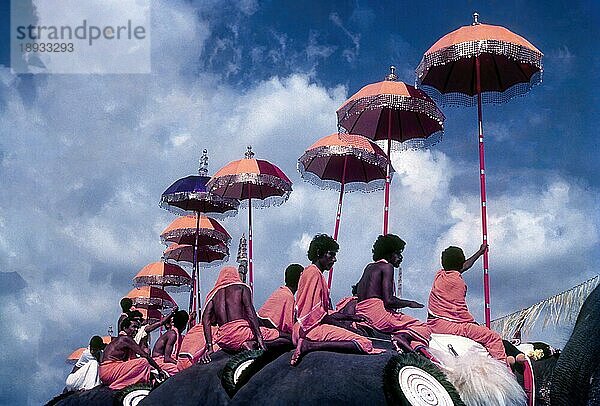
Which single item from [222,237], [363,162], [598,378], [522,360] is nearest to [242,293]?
[522,360]

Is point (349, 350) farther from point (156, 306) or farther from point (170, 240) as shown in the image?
point (156, 306)

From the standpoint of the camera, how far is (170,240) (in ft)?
69.8

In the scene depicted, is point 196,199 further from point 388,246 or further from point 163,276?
point 388,246

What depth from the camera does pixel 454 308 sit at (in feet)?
25.8

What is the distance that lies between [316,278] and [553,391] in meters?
2.94

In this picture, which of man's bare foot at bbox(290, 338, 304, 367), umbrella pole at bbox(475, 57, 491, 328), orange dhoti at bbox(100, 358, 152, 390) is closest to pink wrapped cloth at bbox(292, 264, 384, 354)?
man's bare foot at bbox(290, 338, 304, 367)

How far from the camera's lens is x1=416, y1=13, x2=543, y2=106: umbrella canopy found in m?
11.0

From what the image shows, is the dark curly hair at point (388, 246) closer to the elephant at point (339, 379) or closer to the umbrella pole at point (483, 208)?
the elephant at point (339, 379)

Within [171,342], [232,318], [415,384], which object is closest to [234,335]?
[232,318]

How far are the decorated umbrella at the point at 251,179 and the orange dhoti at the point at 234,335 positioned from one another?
277 inches

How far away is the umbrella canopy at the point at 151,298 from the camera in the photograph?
2423cm

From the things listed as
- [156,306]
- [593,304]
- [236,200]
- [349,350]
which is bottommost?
[156,306]

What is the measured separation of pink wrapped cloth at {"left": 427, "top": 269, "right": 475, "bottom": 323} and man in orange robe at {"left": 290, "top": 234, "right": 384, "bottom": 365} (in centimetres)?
92

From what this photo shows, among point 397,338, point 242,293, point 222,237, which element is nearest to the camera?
point 397,338
